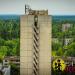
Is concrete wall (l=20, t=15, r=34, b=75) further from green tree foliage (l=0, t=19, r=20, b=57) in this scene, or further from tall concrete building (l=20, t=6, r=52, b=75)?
green tree foliage (l=0, t=19, r=20, b=57)

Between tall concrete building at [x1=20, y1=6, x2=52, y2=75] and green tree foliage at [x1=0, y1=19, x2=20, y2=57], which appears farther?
green tree foliage at [x1=0, y1=19, x2=20, y2=57]

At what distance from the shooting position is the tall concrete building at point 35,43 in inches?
138

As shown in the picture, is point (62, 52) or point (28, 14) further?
point (62, 52)

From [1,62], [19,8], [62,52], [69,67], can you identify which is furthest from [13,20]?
[69,67]

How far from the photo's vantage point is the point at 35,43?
3.54m

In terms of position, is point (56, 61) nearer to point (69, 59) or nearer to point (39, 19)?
point (69, 59)

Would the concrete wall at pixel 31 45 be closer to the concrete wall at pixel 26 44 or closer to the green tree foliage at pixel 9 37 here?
the concrete wall at pixel 26 44

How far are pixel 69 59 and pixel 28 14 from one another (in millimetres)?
1064

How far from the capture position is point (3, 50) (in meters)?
3.89

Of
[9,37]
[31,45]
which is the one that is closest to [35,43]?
[31,45]

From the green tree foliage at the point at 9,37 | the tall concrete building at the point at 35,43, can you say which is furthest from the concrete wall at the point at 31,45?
the green tree foliage at the point at 9,37

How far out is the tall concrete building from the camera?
3.51 meters

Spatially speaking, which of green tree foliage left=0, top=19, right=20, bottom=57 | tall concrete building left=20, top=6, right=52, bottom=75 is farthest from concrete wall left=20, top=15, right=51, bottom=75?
green tree foliage left=0, top=19, right=20, bottom=57

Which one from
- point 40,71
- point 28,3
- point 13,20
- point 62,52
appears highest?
point 28,3
